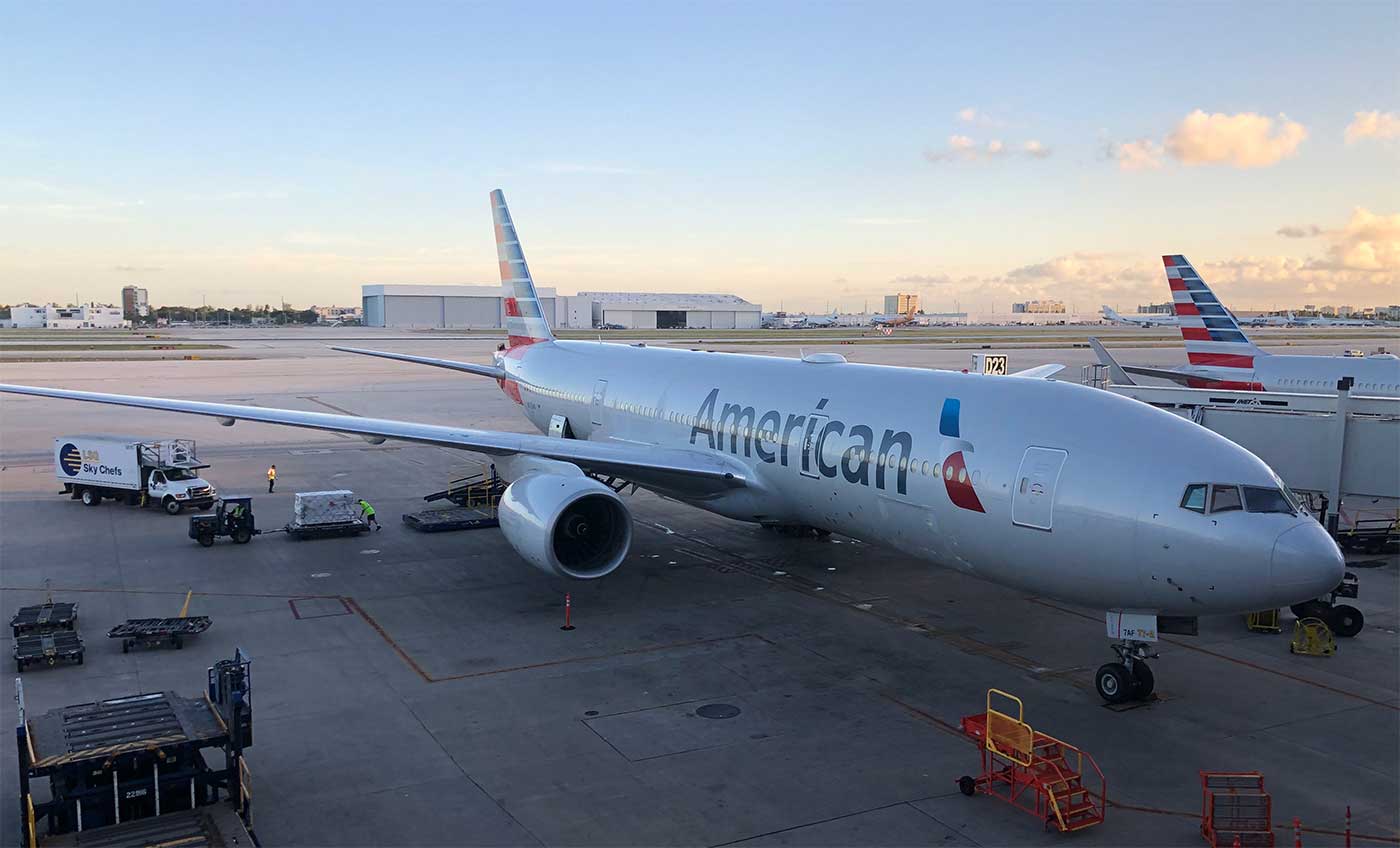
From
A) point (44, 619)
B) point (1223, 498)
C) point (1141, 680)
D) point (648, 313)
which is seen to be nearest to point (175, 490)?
point (44, 619)

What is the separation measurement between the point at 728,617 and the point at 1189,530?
7938mm

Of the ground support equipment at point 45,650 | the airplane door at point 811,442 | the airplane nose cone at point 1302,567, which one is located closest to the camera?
the airplane nose cone at point 1302,567

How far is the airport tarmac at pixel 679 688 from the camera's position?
10.1 m

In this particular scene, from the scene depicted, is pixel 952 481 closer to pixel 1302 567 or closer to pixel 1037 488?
pixel 1037 488

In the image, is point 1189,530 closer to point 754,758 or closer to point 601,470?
point 754,758

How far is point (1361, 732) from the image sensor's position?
40.6 feet

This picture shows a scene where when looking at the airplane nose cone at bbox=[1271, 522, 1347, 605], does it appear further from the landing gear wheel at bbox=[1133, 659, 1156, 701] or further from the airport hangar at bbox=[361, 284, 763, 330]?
the airport hangar at bbox=[361, 284, 763, 330]

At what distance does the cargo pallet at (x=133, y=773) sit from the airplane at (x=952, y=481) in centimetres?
659

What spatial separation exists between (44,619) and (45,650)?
59.4 inches

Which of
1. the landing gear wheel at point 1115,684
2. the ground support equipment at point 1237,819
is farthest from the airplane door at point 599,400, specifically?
the ground support equipment at point 1237,819

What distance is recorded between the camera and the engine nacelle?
1625 cm

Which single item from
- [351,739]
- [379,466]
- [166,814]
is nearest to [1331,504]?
[351,739]

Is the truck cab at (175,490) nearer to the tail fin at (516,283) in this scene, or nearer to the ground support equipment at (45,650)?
the tail fin at (516,283)

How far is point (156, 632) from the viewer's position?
1500cm
